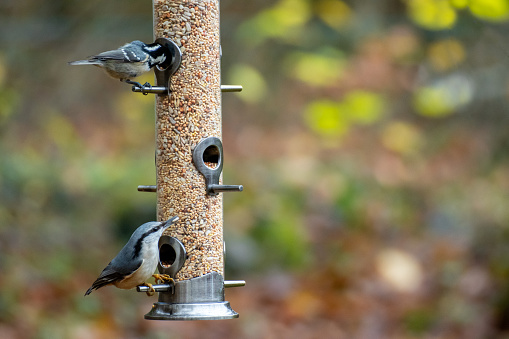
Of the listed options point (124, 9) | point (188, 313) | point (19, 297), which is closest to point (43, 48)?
point (124, 9)

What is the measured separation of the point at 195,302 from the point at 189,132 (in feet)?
3.29

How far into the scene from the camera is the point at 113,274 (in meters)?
4.50

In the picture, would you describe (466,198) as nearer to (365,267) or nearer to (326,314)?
(365,267)

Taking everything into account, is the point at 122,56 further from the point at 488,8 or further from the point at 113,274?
the point at 488,8

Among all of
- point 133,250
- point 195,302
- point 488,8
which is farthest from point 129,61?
point 488,8

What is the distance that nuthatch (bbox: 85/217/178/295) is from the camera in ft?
14.6

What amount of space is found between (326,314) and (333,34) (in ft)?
19.2

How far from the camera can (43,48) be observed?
11.0m

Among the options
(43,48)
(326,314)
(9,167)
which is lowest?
(326,314)

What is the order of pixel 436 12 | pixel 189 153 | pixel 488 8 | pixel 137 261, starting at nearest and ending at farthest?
pixel 137 261 → pixel 189 153 → pixel 488 8 → pixel 436 12

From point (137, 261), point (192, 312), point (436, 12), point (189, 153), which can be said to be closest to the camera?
point (137, 261)

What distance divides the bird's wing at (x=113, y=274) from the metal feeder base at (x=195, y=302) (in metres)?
0.31

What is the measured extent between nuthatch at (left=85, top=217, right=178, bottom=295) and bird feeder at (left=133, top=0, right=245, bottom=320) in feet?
0.99

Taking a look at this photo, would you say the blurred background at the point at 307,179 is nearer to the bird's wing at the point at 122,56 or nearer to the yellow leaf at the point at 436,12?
the yellow leaf at the point at 436,12
